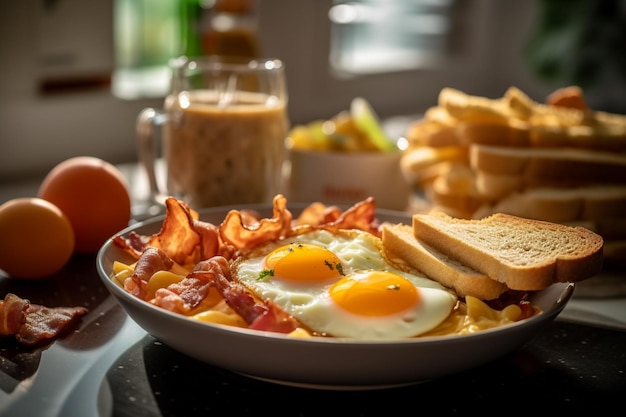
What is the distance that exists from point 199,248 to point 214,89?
1.98ft

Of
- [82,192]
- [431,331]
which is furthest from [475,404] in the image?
[82,192]

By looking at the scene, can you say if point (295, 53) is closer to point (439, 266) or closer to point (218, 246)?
point (218, 246)

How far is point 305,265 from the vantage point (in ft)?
3.73

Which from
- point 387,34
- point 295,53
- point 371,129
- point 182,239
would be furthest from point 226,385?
point 387,34

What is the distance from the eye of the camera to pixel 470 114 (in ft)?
6.05

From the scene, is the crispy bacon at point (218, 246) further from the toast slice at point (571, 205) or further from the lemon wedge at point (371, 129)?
the lemon wedge at point (371, 129)

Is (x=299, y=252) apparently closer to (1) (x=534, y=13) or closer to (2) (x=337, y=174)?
(2) (x=337, y=174)

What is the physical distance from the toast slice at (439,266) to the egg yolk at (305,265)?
0.34 feet

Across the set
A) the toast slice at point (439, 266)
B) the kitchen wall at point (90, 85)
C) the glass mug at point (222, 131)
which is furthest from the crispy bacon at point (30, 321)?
the kitchen wall at point (90, 85)

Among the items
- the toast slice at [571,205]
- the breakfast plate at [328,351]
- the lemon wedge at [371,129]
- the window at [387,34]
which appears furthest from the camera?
the window at [387,34]

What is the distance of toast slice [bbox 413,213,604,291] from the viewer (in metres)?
1.06

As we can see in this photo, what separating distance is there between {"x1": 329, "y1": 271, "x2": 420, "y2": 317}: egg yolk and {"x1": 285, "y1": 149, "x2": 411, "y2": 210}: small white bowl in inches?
31.4

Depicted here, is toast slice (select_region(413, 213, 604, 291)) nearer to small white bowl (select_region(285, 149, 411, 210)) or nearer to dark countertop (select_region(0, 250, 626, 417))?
dark countertop (select_region(0, 250, 626, 417))

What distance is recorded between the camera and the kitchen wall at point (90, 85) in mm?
2271
